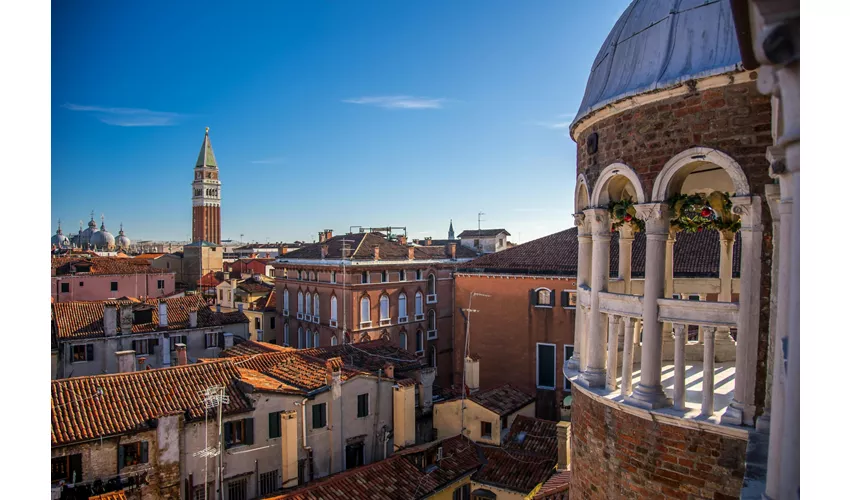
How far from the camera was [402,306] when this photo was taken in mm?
17922

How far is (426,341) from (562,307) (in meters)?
6.48


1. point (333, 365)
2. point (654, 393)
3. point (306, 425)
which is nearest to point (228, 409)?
point (306, 425)

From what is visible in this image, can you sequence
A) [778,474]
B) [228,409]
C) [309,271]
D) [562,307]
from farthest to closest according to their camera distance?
[309,271] → [562,307] → [228,409] → [778,474]

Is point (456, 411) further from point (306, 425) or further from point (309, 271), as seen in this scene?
point (309, 271)

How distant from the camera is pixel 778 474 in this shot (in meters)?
1.75

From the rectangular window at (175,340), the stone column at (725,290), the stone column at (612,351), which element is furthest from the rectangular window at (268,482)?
the rectangular window at (175,340)

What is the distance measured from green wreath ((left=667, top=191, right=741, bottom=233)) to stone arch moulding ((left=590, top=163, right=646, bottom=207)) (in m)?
0.15

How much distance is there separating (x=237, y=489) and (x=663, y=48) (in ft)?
25.3

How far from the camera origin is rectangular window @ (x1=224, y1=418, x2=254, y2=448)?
8.19 metres

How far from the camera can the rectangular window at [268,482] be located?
8367mm

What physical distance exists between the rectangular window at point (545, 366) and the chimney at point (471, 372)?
189 centimetres

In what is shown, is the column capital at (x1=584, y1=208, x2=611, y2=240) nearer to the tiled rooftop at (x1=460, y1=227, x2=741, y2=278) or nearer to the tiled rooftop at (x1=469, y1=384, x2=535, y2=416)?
the tiled rooftop at (x1=460, y1=227, x2=741, y2=278)

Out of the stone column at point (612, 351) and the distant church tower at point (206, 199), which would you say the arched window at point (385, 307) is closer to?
the stone column at point (612, 351)

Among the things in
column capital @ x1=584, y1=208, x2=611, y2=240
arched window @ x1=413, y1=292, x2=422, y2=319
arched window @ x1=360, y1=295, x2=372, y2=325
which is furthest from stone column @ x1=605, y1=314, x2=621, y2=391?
arched window @ x1=413, y1=292, x2=422, y2=319
